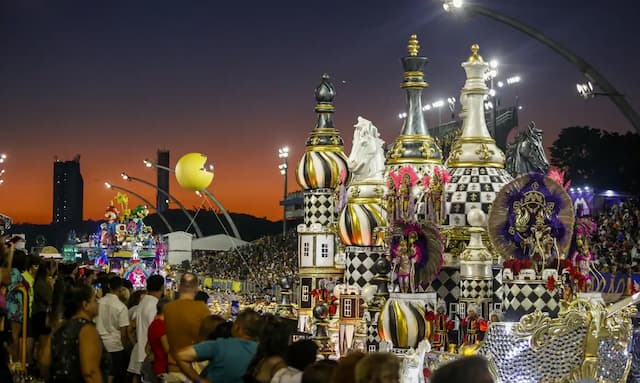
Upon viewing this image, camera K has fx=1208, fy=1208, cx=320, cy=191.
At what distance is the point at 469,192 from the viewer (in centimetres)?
2162

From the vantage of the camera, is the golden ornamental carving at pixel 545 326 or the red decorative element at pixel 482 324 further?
the red decorative element at pixel 482 324

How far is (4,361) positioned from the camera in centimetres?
1209

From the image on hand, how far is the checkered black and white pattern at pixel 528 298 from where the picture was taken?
1652cm

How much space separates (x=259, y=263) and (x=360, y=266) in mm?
29631

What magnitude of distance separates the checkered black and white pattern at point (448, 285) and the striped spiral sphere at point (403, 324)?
10.5ft

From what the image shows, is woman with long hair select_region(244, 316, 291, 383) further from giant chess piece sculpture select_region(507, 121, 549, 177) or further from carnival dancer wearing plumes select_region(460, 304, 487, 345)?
giant chess piece sculpture select_region(507, 121, 549, 177)

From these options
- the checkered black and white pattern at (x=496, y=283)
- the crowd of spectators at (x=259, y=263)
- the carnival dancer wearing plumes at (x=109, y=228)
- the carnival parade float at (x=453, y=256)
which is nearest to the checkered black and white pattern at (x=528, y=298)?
the carnival parade float at (x=453, y=256)

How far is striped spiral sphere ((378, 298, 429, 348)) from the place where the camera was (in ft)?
58.8

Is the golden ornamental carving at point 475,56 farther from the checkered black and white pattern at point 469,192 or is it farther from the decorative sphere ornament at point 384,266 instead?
the decorative sphere ornament at point 384,266

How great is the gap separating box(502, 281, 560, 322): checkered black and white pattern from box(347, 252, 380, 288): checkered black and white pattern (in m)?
7.23

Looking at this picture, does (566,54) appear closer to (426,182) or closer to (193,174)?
(426,182)

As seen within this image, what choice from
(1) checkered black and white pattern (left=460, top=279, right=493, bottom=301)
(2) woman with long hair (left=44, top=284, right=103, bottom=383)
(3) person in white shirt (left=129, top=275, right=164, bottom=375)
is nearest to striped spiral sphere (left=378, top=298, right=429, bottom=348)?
(1) checkered black and white pattern (left=460, top=279, right=493, bottom=301)

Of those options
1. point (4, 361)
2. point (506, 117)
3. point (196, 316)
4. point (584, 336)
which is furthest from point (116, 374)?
point (506, 117)

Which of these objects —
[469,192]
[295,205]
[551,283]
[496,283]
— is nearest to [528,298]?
[551,283]
